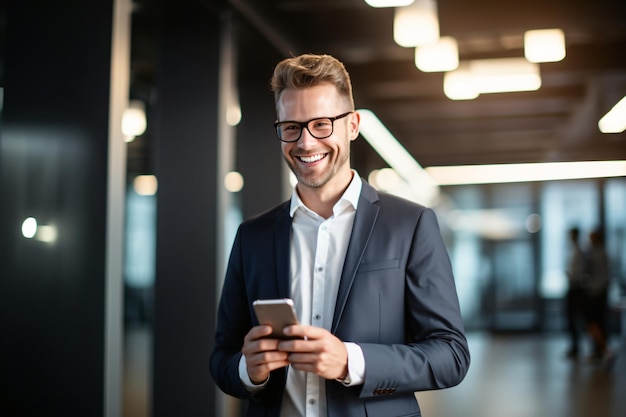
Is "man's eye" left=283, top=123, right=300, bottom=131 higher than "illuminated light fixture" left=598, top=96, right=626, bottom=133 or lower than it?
lower

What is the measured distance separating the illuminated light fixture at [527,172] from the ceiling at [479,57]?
2.61 feet

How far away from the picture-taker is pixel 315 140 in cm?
194

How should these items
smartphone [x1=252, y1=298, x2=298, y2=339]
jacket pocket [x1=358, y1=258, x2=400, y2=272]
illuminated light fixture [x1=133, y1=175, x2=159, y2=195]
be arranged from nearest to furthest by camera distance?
smartphone [x1=252, y1=298, x2=298, y2=339] → jacket pocket [x1=358, y1=258, x2=400, y2=272] → illuminated light fixture [x1=133, y1=175, x2=159, y2=195]

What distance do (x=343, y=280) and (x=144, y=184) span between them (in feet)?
53.8

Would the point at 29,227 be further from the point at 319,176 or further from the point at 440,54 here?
the point at 440,54

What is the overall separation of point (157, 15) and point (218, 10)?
1.55 feet

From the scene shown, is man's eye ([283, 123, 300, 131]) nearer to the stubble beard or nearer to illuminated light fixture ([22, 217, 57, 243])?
the stubble beard

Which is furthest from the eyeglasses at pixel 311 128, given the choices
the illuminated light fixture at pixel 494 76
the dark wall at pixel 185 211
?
the illuminated light fixture at pixel 494 76

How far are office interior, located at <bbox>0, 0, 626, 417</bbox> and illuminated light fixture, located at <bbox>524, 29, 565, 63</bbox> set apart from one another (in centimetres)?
12

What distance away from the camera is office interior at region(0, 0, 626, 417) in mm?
3262

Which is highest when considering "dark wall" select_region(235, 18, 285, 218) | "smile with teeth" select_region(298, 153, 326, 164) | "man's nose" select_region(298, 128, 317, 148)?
"dark wall" select_region(235, 18, 285, 218)

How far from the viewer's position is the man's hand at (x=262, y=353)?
1.72m

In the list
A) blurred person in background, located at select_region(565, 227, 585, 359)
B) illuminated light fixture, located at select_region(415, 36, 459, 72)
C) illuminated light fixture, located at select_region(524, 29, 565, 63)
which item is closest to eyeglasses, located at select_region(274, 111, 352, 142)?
illuminated light fixture, located at select_region(415, 36, 459, 72)

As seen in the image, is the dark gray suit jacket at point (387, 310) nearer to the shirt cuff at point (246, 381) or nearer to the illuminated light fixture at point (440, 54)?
the shirt cuff at point (246, 381)
